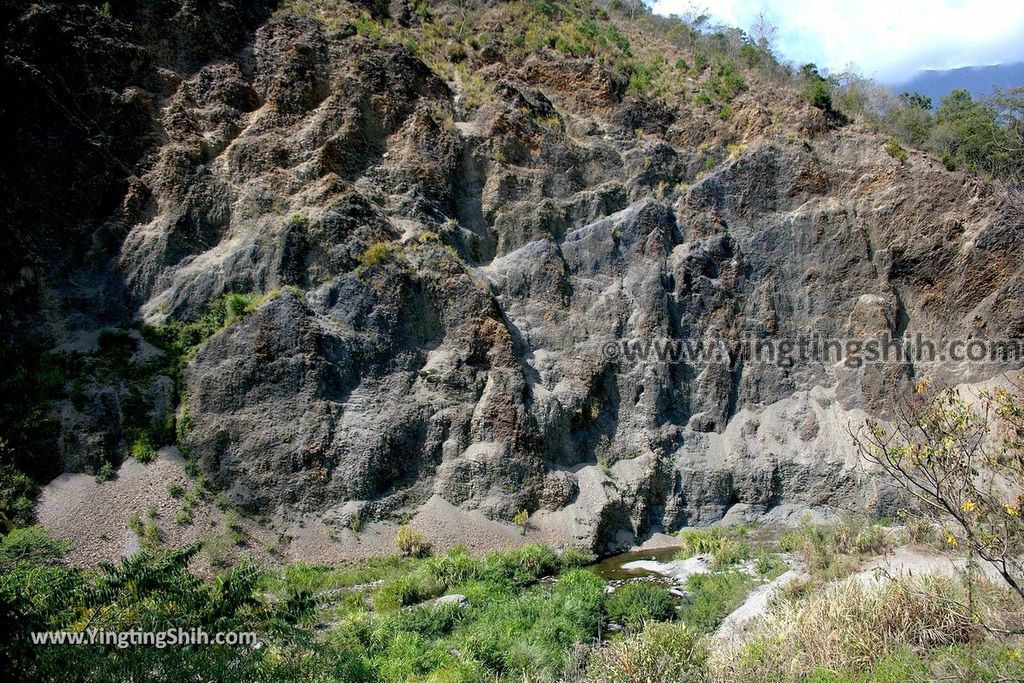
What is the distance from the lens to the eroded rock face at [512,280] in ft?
66.7

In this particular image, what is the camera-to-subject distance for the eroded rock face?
20.3 metres

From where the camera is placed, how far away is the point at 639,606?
45.2 ft

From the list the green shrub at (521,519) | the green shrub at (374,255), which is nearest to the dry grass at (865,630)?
the green shrub at (521,519)

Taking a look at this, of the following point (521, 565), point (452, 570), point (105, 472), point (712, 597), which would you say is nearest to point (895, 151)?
point (712, 597)

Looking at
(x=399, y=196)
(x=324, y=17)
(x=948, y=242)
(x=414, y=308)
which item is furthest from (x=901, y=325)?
(x=324, y=17)

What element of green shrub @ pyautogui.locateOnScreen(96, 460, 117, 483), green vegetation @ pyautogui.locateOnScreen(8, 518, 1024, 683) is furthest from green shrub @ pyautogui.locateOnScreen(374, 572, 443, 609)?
green shrub @ pyautogui.locateOnScreen(96, 460, 117, 483)

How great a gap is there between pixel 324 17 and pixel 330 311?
1671 cm

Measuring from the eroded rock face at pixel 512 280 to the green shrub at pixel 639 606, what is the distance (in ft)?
15.9

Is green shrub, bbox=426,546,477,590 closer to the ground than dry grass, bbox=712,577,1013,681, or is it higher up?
closer to the ground

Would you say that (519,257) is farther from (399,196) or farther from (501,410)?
(501,410)

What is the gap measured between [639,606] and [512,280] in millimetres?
15263

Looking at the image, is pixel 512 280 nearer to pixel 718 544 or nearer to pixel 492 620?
pixel 718 544

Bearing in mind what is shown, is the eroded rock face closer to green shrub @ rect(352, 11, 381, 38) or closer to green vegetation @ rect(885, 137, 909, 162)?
green vegetation @ rect(885, 137, 909, 162)

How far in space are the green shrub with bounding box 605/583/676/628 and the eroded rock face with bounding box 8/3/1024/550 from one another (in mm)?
4834
